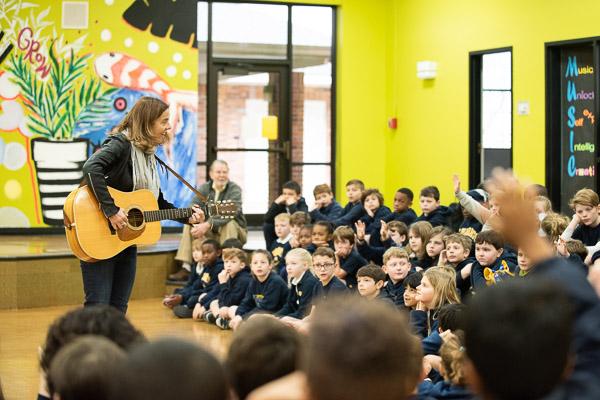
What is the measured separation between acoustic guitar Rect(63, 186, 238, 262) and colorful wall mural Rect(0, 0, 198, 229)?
5.84 metres

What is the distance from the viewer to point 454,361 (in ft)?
11.1

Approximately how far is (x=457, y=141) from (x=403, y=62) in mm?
1599

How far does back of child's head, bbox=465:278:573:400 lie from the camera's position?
148 centimetres

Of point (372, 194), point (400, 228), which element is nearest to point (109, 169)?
point (400, 228)

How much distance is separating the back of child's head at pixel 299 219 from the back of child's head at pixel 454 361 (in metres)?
4.73

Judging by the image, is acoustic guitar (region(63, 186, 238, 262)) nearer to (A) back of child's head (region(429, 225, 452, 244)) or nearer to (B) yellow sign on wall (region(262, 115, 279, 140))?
(A) back of child's head (region(429, 225, 452, 244))

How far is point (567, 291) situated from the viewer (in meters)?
1.70

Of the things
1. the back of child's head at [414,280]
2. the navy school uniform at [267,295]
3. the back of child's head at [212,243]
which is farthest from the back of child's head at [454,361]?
the back of child's head at [212,243]

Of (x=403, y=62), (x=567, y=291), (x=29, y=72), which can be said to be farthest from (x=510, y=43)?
(x=567, y=291)

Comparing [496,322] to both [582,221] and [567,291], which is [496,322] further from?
[582,221]

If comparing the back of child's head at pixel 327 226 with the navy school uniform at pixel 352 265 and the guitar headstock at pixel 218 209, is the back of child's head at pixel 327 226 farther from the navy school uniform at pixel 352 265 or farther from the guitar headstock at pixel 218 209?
the guitar headstock at pixel 218 209

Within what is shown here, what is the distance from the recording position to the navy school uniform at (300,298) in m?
6.87

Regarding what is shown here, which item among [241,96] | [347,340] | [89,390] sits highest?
[241,96]

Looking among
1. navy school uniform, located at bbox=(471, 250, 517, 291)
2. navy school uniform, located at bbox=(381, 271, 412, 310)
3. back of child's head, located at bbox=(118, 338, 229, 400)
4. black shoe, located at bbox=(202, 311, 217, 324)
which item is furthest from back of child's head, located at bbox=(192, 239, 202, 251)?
back of child's head, located at bbox=(118, 338, 229, 400)
